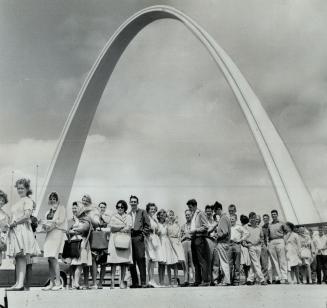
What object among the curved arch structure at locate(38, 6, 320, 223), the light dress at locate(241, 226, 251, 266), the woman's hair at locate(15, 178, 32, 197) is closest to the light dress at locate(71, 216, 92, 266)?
the woman's hair at locate(15, 178, 32, 197)

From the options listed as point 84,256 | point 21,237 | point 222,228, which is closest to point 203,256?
point 222,228

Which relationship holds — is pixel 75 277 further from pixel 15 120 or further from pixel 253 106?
pixel 253 106

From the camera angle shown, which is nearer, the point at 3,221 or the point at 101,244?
the point at 3,221

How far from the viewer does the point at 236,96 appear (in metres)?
23.8

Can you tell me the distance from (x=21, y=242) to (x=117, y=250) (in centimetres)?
158

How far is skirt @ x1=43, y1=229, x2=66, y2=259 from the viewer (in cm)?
730

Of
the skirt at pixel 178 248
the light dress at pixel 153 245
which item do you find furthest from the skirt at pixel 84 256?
the skirt at pixel 178 248

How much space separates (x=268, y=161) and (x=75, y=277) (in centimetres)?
1474

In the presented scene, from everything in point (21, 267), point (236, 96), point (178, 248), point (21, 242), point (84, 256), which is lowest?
point (21, 267)

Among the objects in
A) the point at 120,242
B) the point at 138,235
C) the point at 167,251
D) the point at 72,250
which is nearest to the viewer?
the point at 72,250

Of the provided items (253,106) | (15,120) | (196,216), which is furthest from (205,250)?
(253,106)

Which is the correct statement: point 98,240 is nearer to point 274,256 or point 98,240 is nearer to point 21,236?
point 21,236

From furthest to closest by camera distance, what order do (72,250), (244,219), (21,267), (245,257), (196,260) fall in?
(245,257)
(244,219)
(196,260)
(72,250)
(21,267)

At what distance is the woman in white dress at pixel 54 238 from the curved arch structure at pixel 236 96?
1335 centimetres
